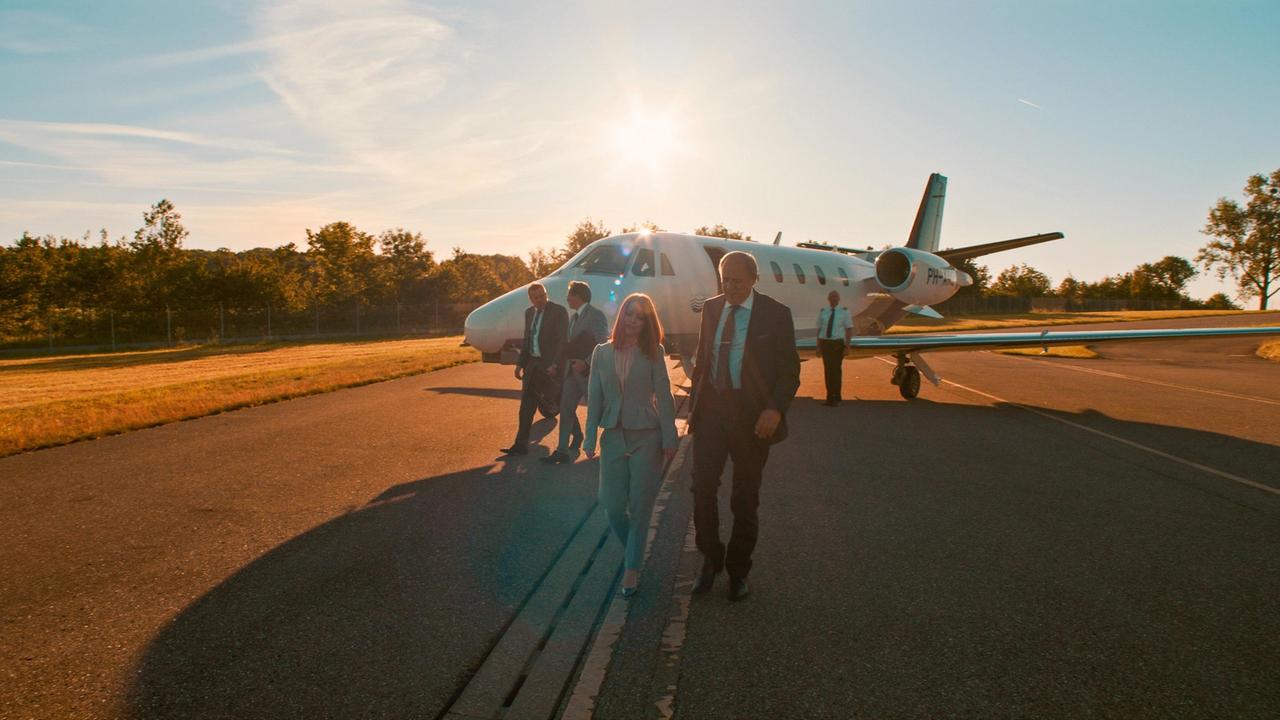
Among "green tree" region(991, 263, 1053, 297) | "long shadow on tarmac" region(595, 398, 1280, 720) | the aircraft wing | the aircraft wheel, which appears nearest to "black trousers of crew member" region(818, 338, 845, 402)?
the aircraft wing

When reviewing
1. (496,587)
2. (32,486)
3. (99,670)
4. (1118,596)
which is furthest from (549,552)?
(32,486)

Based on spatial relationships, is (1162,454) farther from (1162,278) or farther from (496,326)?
(1162,278)

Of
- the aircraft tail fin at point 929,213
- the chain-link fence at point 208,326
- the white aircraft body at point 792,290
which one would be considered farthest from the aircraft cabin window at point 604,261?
the chain-link fence at point 208,326

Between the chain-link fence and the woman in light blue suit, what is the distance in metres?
34.8

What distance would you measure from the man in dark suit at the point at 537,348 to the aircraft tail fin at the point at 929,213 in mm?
15705

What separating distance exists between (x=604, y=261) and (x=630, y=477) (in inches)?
335

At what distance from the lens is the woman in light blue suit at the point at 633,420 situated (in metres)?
4.38

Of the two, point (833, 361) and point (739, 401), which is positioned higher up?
point (739, 401)

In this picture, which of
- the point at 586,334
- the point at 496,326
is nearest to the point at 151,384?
the point at 496,326

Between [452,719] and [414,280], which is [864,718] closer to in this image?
[452,719]

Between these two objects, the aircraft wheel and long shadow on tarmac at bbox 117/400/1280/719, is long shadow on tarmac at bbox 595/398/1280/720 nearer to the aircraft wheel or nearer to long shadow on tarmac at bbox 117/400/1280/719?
long shadow on tarmac at bbox 117/400/1280/719

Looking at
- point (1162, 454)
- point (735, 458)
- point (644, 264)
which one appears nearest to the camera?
point (735, 458)

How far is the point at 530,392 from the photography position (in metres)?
8.32

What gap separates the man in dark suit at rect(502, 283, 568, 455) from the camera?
8211 millimetres
